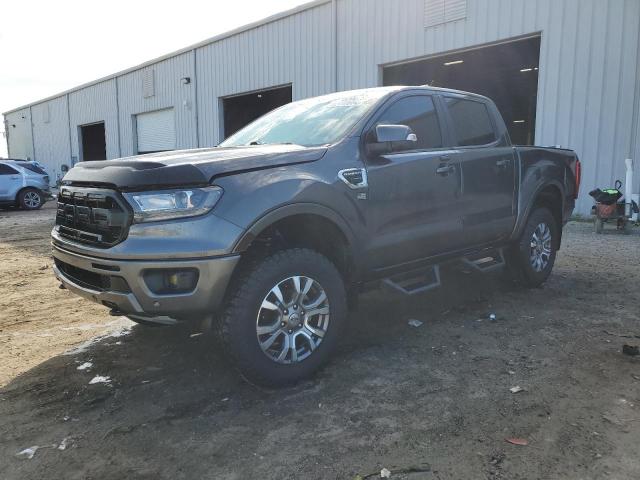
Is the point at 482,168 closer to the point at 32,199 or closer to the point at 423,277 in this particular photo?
the point at 423,277

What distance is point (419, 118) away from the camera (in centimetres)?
413

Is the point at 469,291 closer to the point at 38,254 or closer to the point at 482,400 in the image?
the point at 482,400

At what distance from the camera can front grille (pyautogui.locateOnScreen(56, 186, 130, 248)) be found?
283 cm

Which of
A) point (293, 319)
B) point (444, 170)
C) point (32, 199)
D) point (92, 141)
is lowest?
point (32, 199)

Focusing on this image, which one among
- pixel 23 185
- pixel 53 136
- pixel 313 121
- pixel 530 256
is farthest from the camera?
pixel 53 136

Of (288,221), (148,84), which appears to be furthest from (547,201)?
(148,84)

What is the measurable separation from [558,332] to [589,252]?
12.9 ft

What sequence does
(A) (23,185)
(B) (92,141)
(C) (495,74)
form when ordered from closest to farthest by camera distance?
(A) (23,185) → (C) (495,74) → (B) (92,141)

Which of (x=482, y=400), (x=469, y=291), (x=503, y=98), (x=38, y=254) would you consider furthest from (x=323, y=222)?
(x=503, y=98)

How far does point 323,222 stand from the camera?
3281 millimetres

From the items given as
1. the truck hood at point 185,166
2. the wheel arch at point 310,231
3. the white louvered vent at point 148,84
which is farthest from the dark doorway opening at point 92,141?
the wheel arch at point 310,231

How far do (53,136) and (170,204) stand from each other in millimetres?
36517

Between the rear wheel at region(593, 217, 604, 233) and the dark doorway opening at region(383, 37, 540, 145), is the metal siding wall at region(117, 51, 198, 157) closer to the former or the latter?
the dark doorway opening at region(383, 37, 540, 145)

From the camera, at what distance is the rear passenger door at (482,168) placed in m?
4.32
